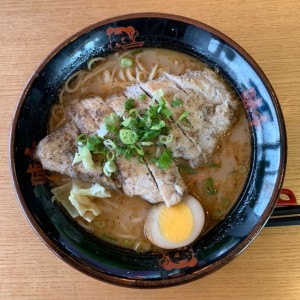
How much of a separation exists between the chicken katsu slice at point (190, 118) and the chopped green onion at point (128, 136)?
22cm

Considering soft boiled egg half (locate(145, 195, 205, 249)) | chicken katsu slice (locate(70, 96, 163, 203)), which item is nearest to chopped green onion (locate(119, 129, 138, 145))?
chicken katsu slice (locate(70, 96, 163, 203))

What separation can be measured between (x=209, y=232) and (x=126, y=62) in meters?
0.90

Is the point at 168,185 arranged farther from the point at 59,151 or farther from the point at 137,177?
the point at 59,151

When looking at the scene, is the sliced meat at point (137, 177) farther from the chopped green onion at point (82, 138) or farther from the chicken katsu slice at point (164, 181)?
the chopped green onion at point (82, 138)

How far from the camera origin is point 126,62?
2.10 meters

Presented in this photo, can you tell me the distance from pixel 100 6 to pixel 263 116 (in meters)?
0.99

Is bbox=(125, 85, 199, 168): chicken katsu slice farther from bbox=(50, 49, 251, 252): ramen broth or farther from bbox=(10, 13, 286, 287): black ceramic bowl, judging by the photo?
bbox=(10, 13, 286, 287): black ceramic bowl

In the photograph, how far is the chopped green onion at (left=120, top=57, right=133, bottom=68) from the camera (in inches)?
82.7

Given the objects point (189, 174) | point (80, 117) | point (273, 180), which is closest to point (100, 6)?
point (80, 117)

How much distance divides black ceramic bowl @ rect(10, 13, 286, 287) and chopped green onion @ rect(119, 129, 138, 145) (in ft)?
1.38

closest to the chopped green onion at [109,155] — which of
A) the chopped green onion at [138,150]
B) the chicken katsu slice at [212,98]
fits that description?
the chopped green onion at [138,150]

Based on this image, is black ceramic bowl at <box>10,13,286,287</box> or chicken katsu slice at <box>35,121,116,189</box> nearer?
black ceramic bowl at <box>10,13,286,287</box>

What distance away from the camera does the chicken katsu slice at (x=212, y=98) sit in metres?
2.02

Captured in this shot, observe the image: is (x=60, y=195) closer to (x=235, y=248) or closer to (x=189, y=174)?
(x=189, y=174)
